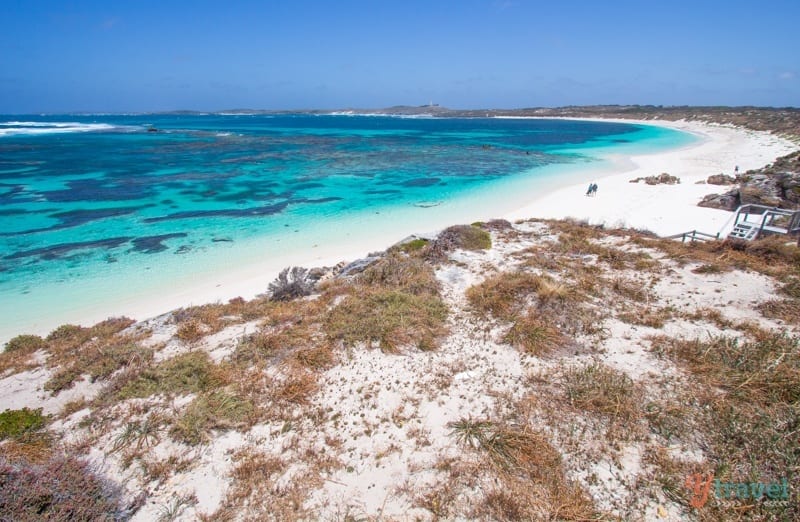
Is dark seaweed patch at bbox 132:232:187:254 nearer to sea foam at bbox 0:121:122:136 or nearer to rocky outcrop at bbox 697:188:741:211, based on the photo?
rocky outcrop at bbox 697:188:741:211

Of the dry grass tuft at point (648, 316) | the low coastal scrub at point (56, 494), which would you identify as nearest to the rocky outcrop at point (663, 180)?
the dry grass tuft at point (648, 316)

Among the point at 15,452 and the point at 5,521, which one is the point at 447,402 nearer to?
the point at 5,521

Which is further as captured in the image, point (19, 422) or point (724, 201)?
point (724, 201)

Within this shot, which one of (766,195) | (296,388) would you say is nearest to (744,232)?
(766,195)

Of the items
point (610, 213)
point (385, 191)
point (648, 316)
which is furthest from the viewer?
point (385, 191)

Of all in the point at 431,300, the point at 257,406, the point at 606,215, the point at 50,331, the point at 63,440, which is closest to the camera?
the point at 63,440

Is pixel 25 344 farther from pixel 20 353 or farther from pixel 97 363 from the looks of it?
pixel 97 363

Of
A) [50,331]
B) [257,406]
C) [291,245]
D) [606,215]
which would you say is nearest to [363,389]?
[257,406]
